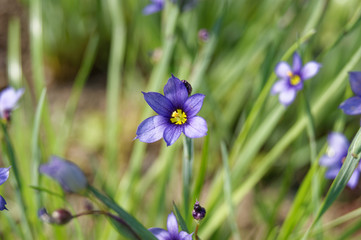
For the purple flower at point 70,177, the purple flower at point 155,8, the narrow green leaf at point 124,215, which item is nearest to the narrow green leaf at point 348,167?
the narrow green leaf at point 124,215

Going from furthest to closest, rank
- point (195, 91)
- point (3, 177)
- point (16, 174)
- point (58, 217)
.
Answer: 1. point (195, 91)
2. point (16, 174)
3. point (58, 217)
4. point (3, 177)

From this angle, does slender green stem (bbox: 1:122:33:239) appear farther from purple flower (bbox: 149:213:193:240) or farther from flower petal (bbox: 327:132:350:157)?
flower petal (bbox: 327:132:350:157)

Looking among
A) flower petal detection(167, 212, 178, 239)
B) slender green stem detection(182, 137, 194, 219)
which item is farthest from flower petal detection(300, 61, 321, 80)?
flower petal detection(167, 212, 178, 239)

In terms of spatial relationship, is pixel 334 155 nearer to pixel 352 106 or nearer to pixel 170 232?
pixel 352 106

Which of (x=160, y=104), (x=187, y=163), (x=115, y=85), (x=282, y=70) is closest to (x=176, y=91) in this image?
(x=160, y=104)

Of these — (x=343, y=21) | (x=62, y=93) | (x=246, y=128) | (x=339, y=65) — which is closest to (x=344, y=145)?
(x=246, y=128)

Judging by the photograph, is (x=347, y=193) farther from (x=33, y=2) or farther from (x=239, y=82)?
(x=33, y=2)

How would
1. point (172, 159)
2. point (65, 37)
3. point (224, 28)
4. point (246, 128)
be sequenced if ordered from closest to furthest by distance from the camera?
1. point (246, 128)
2. point (172, 159)
3. point (224, 28)
4. point (65, 37)

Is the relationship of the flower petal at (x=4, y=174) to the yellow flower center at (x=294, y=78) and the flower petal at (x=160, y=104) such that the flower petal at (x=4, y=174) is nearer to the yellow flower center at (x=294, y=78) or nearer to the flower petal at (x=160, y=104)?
the flower petal at (x=160, y=104)
